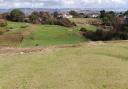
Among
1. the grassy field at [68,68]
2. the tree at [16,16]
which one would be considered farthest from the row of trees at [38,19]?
the grassy field at [68,68]

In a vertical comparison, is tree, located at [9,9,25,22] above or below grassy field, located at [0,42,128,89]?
below

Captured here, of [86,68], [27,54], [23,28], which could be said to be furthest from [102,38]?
[86,68]

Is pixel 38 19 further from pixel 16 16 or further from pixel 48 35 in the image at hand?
pixel 48 35

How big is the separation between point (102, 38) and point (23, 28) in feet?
44.9

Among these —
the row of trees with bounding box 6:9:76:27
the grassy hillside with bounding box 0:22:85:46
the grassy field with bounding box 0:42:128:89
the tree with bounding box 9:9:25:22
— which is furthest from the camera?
the tree with bounding box 9:9:25:22

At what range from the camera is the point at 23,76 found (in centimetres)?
1647

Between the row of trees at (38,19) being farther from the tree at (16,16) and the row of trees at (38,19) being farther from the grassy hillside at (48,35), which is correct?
the grassy hillside at (48,35)

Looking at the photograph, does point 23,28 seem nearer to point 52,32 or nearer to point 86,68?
point 52,32

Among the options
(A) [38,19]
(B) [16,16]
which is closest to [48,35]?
(B) [16,16]

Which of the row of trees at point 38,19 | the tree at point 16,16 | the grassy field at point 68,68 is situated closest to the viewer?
the grassy field at point 68,68

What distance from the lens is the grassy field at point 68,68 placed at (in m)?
14.9

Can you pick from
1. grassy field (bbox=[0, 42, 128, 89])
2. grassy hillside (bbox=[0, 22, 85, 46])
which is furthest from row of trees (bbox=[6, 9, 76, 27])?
grassy field (bbox=[0, 42, 128, 89])

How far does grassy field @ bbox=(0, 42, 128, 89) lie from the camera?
14906 mm

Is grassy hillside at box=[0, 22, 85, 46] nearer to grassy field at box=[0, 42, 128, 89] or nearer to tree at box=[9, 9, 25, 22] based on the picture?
tree at box=[9, 9, 25, 22]
